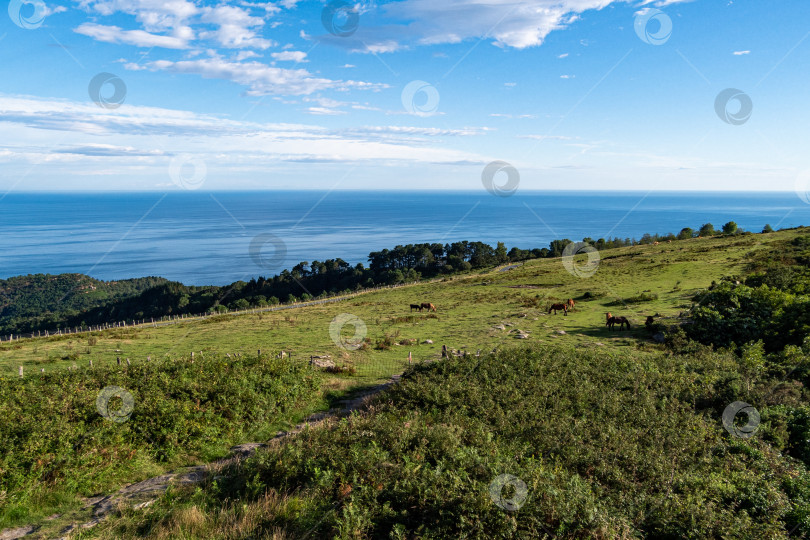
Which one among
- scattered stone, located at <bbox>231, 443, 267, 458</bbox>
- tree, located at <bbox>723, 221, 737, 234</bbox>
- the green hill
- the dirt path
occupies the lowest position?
the green hill

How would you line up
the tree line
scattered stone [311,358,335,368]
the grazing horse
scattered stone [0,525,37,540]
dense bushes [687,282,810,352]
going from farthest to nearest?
the tree line
the grazing horse
scattered stone [311,358,335,368]
dense bushes [687,282,810,352]
scattered stone [0,525,37,540]

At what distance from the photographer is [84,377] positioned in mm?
13539

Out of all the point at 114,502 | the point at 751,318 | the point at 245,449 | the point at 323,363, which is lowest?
the point at 323,363

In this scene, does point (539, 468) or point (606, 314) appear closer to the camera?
point (539, 468)

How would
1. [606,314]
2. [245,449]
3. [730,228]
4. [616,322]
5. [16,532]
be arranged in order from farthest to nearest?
[730,228] < [606,314] < [616,322] < [245,449] < [16,532]

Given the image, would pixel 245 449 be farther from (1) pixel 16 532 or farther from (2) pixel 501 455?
(2) pixel 501 455

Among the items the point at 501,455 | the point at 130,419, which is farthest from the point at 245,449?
the point at 501,455

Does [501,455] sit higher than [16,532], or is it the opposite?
[501,455]

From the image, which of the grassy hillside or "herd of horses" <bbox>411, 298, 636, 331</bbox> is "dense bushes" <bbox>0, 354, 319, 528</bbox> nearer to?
the grassy hillside

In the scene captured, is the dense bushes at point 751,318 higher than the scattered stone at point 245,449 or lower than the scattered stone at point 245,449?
higher

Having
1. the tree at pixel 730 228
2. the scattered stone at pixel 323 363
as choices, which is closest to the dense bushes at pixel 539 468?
the scattered stone at pixel 323 363

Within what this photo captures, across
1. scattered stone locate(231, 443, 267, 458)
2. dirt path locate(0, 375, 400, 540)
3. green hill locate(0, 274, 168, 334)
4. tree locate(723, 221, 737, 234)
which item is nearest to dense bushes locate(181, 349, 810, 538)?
dirt path locate(0, 375, 400, 540)

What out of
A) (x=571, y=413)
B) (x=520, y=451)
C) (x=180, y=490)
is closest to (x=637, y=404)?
(x=571, y=413)

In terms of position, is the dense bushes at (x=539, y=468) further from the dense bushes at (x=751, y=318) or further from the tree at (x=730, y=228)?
the tree at (x=730, y=228)
